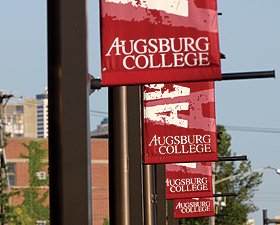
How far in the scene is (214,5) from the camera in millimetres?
8648

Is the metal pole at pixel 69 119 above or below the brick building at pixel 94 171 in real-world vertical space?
below

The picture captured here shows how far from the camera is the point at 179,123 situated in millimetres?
17453

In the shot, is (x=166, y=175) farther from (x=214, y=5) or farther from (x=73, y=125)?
(x=73, y=125)

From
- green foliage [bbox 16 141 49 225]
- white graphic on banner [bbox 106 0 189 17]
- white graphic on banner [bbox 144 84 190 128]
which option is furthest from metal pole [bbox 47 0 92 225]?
green foliage [bbox 16 141 49 225]

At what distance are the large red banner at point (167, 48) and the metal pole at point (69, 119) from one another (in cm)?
164

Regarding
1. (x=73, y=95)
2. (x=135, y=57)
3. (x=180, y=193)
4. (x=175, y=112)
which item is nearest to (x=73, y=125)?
(x=73, y=95)

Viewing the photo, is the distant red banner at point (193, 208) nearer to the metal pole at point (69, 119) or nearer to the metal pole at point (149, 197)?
the metal pole at point (149, 197)

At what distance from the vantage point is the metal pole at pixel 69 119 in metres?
6.73

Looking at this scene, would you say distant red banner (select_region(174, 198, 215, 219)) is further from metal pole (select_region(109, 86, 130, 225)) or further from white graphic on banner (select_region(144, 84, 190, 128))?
metal pole (select_region(109, 86, 130, 225))

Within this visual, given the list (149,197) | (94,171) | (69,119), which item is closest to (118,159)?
(69,119)

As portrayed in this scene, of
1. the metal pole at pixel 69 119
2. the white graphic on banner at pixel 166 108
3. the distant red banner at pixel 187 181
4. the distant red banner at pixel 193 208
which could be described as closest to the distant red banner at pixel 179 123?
the white graphic on banner at pixel 166 108

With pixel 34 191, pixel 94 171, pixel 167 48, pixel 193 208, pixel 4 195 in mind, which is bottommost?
pixel 193 208

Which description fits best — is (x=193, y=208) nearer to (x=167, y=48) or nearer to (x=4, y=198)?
(x=167, y=48)

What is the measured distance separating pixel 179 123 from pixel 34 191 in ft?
248
